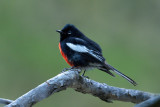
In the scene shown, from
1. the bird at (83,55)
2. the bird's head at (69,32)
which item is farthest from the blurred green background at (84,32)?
the bird at (83,55)

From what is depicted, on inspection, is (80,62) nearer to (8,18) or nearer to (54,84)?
(54,84)

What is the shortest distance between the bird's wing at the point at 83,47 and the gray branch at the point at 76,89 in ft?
2.59

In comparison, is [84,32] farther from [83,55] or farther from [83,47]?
[83,55]

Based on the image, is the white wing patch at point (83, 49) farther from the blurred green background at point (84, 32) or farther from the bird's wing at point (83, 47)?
the blurred green background at point (84, 32)

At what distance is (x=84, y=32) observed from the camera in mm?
7383

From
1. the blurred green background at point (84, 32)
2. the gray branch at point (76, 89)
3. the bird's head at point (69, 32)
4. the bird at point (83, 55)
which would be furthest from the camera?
the blurred green background at point (84, 32)

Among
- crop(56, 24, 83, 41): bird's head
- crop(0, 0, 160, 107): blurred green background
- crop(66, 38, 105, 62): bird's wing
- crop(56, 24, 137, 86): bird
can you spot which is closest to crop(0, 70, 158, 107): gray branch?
crop(56, 24, 137, 86): bird

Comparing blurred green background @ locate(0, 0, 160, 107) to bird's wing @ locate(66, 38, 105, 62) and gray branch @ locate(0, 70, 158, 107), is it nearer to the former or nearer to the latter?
bird's wing @ locate(66, 38, 105, 62)

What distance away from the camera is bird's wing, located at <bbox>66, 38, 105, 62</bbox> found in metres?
3.90

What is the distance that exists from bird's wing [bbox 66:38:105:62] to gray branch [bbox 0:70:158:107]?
2.59 feet

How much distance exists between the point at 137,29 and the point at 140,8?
1.72 feet

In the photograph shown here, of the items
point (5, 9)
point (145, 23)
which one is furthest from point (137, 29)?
point (5, 9)

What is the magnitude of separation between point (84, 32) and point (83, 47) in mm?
3441

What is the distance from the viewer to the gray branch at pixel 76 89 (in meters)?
2.17
